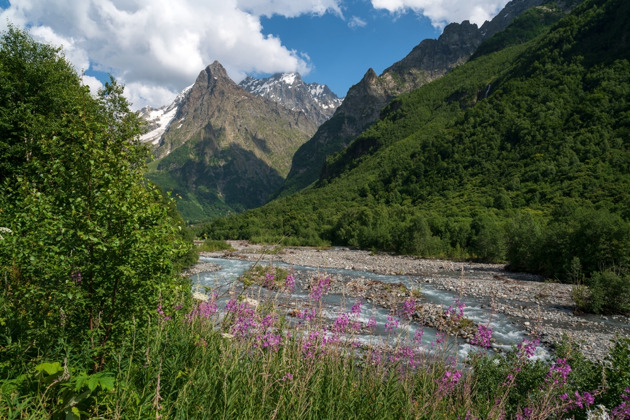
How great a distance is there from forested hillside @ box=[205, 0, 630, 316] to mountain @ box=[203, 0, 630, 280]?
271 millimetres

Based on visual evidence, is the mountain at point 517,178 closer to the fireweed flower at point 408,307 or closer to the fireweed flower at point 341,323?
the fireweed flower at point 408,307

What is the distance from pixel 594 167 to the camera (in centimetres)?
6638

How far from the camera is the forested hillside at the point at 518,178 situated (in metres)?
38.6

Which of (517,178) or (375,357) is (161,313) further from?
(517,178)

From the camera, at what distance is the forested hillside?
38.6m

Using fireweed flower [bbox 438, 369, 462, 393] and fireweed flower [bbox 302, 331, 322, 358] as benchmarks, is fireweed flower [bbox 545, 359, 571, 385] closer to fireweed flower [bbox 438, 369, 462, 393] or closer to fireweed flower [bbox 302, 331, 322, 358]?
fireweed flower [bbox 438, 369, 462, 393]

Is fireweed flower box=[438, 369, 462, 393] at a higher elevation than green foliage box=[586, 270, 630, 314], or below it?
higher

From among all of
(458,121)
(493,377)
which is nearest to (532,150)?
(458,121)

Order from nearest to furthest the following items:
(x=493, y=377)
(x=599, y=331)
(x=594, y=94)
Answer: (x=493, y=377)
(x=599, y=331)
(x=594, y=94)

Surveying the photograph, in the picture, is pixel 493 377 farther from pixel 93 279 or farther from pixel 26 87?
pixel 26 87

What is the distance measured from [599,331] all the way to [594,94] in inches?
3599

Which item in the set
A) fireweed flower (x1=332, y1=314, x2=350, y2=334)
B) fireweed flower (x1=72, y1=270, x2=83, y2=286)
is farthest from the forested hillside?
fireweed flower (x1=72, y1=270, x2=83, y2=286)

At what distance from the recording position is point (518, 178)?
79688 mm

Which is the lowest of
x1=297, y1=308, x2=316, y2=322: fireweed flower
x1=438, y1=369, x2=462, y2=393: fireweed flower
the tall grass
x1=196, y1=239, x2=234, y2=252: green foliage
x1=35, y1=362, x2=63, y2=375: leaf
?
x1=196, y1=239, x2=234, y2=252: green foliage
